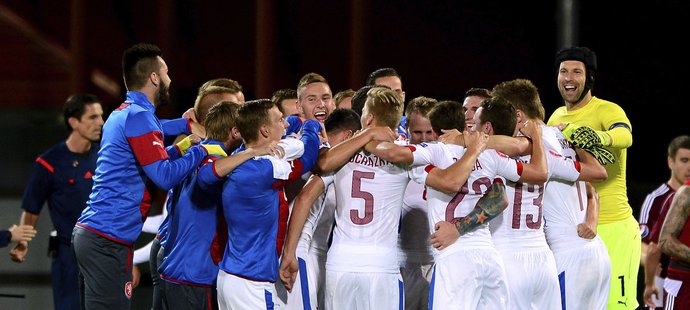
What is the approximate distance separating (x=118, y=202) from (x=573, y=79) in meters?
3.01

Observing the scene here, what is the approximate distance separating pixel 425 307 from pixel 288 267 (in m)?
1.16

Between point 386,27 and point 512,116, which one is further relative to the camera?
point 386,27

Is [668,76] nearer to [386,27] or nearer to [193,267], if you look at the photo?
[386,27]

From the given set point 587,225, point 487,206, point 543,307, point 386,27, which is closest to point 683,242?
point 587,225

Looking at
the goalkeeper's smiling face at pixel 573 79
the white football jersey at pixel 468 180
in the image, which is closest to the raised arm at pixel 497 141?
the white football jersey at pixel 468 180

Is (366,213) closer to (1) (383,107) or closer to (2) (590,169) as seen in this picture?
(1) (383,107)

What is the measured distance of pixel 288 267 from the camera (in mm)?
5461

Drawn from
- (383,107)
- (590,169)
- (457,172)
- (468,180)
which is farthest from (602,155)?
(383,107)

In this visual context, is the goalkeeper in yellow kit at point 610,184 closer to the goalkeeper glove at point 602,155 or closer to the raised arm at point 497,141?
the goalkeeper glove at point 602,155

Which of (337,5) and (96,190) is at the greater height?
(337,5)

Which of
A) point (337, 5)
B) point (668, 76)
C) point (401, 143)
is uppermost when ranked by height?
point (337, 5)

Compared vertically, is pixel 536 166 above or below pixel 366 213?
above

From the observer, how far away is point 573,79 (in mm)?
6211

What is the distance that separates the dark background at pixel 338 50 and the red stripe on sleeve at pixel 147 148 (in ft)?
19.8
